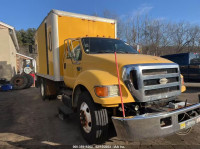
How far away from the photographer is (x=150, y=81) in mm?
2695

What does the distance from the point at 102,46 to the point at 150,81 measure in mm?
1755

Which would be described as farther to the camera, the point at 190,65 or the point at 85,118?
the point at 190,65

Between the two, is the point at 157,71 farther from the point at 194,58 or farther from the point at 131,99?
the point at 194,58

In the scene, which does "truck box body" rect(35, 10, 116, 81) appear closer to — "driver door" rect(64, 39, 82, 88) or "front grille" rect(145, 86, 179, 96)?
"driver door" rect(64, 39, 82, 88)

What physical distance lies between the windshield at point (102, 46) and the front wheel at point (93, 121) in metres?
1.26

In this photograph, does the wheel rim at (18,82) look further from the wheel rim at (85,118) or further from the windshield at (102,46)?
the wheel rim at (85,118)

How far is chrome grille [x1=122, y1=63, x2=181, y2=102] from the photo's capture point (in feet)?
8.43

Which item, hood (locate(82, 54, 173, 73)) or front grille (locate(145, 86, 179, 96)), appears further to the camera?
hood (locate(82, 54, 173, 73))

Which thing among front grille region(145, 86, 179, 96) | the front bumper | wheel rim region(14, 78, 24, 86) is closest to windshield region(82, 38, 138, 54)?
front grille region(145, 86, 179, 96)

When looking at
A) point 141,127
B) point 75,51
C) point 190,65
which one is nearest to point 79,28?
point 75,51

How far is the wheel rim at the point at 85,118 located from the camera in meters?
2.99

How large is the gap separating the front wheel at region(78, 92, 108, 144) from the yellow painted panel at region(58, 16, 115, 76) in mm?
2268

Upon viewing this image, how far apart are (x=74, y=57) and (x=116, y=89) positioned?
1.90 meters

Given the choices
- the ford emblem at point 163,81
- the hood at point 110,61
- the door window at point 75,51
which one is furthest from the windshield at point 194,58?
the door window at point 75,51
